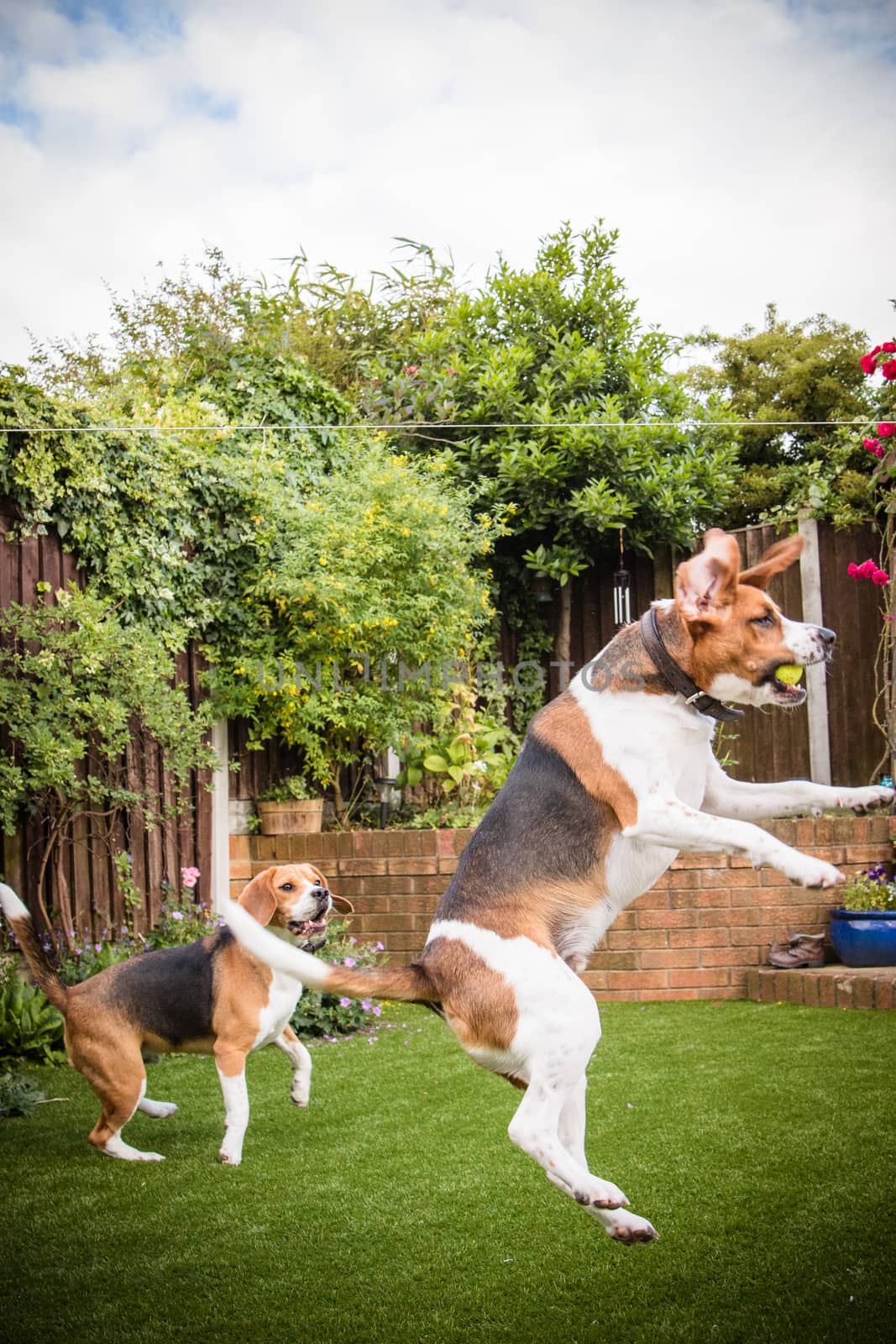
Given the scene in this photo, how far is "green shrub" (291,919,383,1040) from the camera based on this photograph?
6.52m

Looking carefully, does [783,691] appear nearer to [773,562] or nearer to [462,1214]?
[773,562]

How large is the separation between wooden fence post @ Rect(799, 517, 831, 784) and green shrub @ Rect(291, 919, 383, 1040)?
14.1ft

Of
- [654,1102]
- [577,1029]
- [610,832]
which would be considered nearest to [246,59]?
[610,832]

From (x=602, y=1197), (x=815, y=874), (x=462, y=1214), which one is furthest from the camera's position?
(x=462, y=1214)

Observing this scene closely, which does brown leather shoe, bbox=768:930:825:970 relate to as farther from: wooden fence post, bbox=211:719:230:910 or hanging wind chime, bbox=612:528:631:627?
wooden fence post, bbox=211:719:230:910

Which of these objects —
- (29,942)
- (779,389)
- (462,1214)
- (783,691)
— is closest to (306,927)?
(29,942)

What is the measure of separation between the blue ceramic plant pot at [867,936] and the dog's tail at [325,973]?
215 inches

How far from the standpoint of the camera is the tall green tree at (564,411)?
970 cm

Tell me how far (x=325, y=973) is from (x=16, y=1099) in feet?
12.7

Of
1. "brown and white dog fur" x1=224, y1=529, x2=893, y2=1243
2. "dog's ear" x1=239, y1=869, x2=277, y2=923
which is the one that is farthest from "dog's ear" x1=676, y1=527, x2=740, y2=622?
"dog's ear" x1=239, y1=869, x2=277, y2=923

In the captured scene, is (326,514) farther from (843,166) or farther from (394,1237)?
(394,1237)

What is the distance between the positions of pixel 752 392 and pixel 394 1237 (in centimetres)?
1329

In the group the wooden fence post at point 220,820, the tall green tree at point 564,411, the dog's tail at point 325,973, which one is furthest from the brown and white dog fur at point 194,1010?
the tall green tree at point 564,411

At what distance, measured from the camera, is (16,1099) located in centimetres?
507
